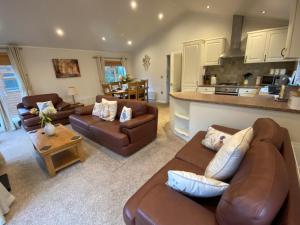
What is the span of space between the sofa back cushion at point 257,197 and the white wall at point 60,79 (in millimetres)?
5664

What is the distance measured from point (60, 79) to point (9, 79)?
1313 millimetres

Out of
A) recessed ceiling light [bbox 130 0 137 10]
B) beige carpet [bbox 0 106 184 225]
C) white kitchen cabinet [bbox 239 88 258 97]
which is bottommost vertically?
beige carpet [bbox 0 106 184 225]

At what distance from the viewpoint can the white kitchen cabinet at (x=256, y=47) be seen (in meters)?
3.73

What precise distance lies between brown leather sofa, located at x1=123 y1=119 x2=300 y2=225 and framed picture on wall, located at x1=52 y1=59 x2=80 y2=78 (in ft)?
17.2

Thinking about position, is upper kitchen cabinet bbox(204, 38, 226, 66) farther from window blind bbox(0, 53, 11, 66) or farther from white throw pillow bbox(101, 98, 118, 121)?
window blind bbox(0, 53, 11, 66)

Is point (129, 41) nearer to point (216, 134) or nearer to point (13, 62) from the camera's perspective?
point (13, 62)

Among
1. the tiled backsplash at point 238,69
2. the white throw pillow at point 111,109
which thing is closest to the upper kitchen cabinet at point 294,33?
the tiled backsplash at point 238,69

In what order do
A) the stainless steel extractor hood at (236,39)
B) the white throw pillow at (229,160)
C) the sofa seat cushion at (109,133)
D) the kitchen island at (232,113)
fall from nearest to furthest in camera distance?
the white throw pillow at (229,160), the kitchen island at (232,113), the sofa seat cushion at (109,133), the stainless steel extractor hood at (236,39)

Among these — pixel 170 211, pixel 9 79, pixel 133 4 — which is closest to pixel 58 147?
pixel 170 211

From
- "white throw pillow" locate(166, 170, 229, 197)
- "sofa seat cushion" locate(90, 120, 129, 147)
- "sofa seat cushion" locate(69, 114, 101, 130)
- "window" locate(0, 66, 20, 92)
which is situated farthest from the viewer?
"window" locate(0, 66, 20, 92)

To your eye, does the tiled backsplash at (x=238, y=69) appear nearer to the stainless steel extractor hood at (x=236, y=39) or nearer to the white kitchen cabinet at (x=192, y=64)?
the stainless steel extractor hood at (x=236, y=39)

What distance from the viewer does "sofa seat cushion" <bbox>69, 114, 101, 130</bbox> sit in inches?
120

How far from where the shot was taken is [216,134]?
5.93ft

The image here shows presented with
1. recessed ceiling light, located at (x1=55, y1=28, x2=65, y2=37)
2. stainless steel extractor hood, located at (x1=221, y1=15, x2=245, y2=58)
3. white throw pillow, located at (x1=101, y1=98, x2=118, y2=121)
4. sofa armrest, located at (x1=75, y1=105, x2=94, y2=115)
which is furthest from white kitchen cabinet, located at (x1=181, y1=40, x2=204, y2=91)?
recessed ceiling light, located at (x1=55, y1=28, x2=65, y2=37)
